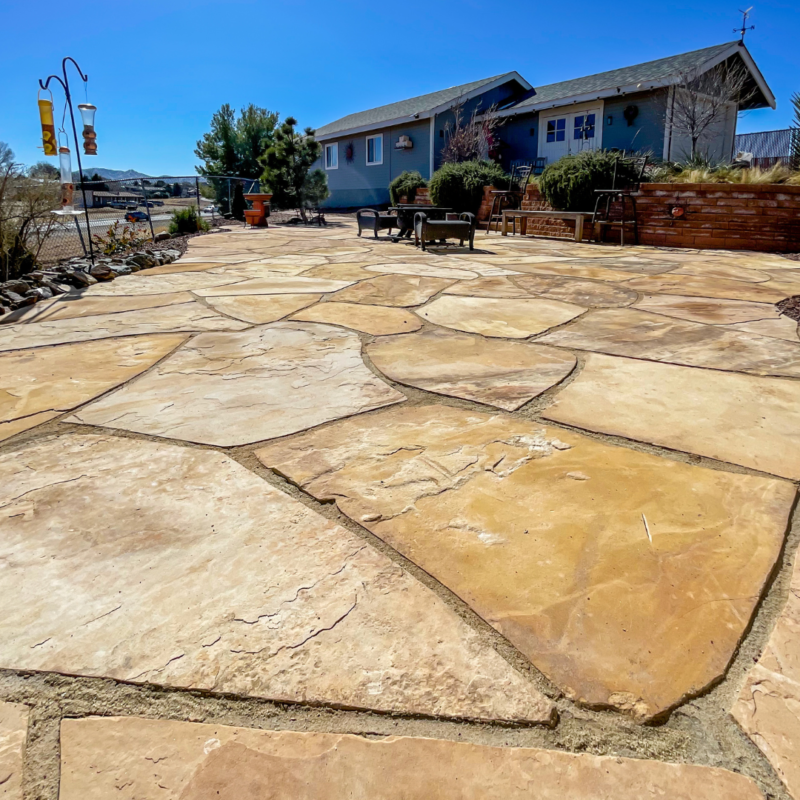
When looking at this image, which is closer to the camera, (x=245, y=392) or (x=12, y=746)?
(x=12, y=746)

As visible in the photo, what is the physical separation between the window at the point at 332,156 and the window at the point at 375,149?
2.32m

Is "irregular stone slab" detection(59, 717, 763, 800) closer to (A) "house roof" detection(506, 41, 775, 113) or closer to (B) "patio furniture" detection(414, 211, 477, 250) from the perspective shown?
(B) "patio furniture" detection(414, 211, 477, 250)

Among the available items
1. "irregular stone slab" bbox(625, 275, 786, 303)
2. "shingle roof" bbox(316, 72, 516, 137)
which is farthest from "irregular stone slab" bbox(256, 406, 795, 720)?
"shingle roof" bbox(316, 72, 516, 137)

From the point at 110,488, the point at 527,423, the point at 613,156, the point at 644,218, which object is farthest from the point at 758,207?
the point at 110,488

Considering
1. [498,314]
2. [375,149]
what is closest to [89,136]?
[498,314]

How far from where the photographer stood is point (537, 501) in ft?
4.46

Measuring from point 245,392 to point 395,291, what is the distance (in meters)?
2.20

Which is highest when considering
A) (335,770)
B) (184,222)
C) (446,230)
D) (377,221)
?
(184,222)

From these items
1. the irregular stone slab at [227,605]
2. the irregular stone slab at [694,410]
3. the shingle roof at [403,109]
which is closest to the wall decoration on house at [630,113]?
the shingle roof at [403,109]

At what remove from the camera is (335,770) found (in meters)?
0.77

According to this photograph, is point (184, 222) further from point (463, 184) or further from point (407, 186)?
point (463, 184)

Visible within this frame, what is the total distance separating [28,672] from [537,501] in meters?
1.07

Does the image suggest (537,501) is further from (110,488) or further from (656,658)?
(110,488)

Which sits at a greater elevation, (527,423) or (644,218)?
(644,218)
